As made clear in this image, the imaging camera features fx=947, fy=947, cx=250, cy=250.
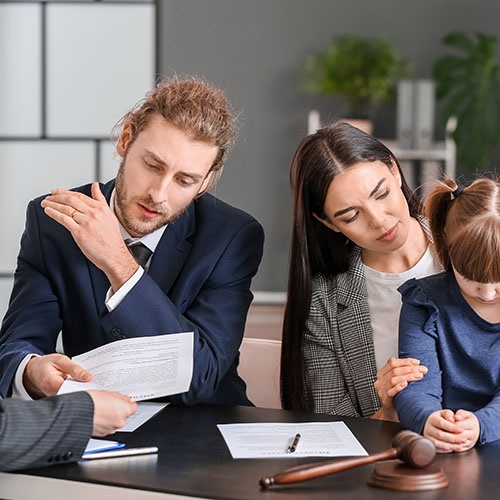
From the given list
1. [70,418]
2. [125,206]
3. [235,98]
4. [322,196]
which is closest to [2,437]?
[70,418]

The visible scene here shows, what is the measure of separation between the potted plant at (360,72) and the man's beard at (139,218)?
374 centimetres

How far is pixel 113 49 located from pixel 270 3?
106cm

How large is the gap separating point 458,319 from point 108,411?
73 cm

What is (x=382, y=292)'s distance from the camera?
7.54ft

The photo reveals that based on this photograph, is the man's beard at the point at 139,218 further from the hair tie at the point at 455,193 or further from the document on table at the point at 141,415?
the hair tie at the point at 455,193

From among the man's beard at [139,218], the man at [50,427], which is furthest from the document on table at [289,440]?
the man's beard at [139,218]

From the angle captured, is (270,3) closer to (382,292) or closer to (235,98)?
(235,98)

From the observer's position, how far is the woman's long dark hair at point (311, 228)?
2.19 m

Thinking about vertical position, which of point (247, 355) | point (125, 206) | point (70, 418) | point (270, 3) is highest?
point (270, 3)

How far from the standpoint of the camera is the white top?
2268mm

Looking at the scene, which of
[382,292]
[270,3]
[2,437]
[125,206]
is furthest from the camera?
[270,3]

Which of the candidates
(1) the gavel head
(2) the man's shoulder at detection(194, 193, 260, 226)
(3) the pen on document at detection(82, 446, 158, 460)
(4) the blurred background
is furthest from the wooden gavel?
(4) the blurred background

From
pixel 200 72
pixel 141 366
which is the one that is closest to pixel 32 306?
pixel 141 366

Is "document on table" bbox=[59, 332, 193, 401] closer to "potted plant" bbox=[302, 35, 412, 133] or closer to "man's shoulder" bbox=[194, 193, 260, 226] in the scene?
"man's shoulder" bbox=[194, 193, 260, 226]
